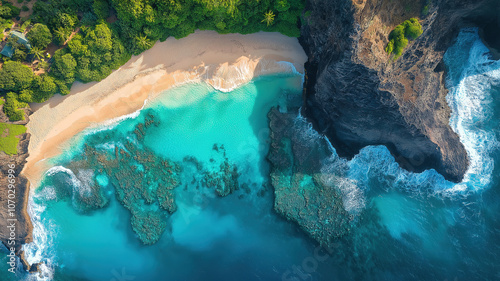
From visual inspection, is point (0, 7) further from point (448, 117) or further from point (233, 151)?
point (448, 117)

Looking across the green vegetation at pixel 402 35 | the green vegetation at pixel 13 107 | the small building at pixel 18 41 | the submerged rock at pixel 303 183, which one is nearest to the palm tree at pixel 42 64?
the small building at pixel 18 41

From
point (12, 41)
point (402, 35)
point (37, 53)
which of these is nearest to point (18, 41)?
point (12, 41)

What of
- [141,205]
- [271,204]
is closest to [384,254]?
[271,204]

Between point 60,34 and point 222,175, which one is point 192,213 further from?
point 60,34

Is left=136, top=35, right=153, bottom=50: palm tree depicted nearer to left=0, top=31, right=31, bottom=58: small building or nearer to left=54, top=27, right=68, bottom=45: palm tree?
left=54, top=27, right=68, bottom=45: palm tree

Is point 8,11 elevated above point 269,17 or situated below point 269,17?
below

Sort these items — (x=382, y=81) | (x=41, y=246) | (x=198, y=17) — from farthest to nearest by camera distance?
(x=41, y=246) → (x=198, y=17) → (x=382, y=81)

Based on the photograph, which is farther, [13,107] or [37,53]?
[13,107]
